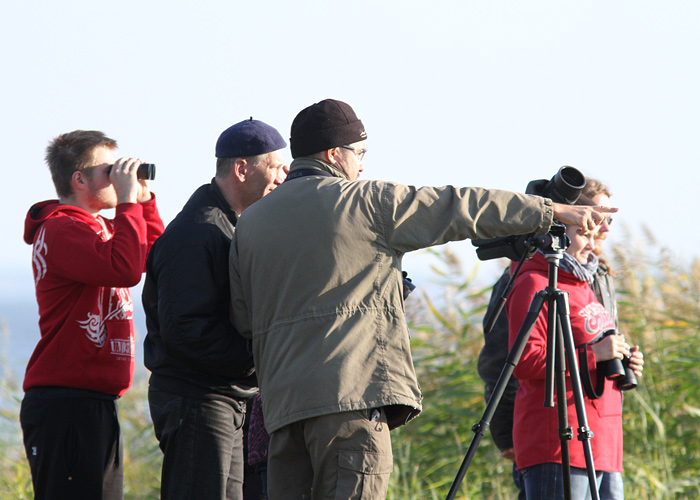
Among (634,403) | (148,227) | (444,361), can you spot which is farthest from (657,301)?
(148,227)

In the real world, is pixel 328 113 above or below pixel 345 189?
above

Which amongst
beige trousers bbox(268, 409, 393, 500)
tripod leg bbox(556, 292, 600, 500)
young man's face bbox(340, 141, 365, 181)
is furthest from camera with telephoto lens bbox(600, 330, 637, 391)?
young man's face bbox(340, 141, 365, 181)

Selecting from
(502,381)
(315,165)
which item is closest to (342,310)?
(315,165)

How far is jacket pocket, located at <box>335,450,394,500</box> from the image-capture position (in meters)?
2.33

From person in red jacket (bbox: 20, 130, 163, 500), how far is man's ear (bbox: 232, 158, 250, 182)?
40 centimetres

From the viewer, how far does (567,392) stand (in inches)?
121

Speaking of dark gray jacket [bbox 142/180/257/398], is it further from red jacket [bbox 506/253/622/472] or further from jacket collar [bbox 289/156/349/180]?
red jacket [bbox 506/253/622/472]

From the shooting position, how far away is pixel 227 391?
291 centimetres

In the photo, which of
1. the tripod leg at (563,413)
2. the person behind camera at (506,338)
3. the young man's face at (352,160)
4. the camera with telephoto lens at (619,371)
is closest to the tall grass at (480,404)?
the person behind camera at (506,338)

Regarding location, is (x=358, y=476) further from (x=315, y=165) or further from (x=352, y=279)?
(x=315, y=165)

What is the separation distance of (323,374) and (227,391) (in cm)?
66

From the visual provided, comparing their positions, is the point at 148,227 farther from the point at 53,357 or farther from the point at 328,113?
the point at 328,113

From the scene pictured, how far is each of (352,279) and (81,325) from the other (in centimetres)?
126

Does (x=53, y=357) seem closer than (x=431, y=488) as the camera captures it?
Yes
